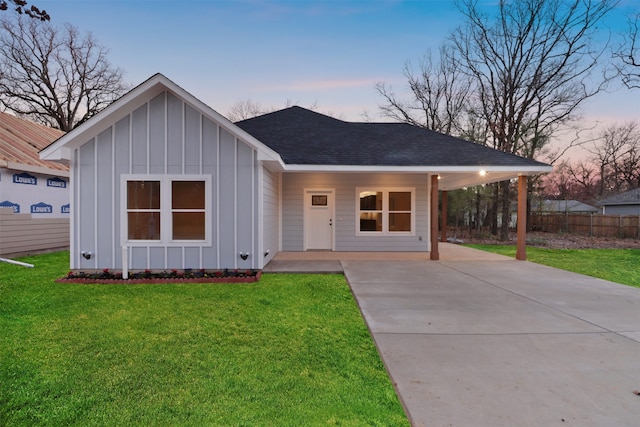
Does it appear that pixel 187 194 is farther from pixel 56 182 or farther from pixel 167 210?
pixel 56 182

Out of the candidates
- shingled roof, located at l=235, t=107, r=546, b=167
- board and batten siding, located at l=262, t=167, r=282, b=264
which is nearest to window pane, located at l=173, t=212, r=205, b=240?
board and batten siding, located at l=262, t=167, r=282, b=264

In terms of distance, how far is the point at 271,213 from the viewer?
29.2ft

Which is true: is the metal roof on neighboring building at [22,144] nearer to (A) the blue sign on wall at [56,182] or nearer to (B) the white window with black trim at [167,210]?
(A) the blue sign on wall at [56,182]

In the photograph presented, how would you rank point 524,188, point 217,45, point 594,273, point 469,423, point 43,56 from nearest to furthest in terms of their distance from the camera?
1. point 469,423
2. point 594,273
3. point 524,188
4. point 217,45
5. point 43,56

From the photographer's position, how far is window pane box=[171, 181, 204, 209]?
721 cm

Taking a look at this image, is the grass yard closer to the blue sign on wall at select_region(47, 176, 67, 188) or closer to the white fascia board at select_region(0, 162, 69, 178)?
the white fascia board at select_region(0, 162, 69, 178)

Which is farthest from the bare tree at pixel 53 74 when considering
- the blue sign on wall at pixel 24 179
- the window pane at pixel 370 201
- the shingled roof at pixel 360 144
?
the window pane at pixel 370 201

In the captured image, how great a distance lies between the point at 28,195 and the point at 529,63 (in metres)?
22.7

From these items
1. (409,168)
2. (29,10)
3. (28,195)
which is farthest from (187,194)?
(28,195)

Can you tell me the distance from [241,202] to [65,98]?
23405 millimetres

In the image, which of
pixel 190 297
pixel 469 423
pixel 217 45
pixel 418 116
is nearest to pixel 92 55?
pixel 217 45

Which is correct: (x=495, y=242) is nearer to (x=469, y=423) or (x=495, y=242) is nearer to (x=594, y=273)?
(x=594, y=273)

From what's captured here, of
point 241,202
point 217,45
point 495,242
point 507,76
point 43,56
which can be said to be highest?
point 43,56

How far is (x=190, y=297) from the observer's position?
17.8 ft
